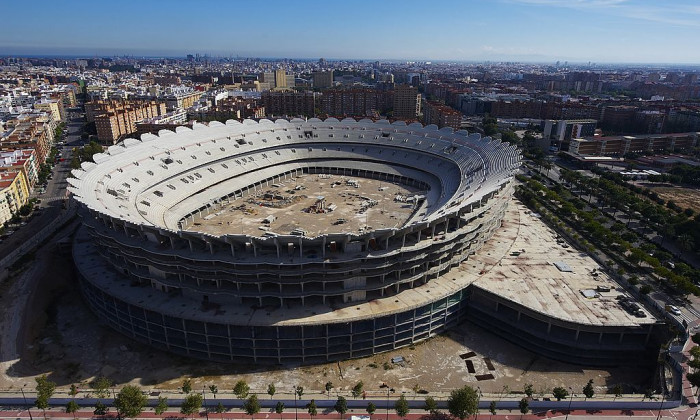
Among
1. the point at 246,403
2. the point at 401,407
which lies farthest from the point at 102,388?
the point at 401,407

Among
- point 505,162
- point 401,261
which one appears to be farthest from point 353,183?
point 401,261

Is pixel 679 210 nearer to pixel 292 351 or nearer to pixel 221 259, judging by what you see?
pixel 292 351

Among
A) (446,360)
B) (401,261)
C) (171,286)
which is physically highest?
(401,261)

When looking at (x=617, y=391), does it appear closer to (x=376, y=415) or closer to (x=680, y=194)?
(x=376, y=415)

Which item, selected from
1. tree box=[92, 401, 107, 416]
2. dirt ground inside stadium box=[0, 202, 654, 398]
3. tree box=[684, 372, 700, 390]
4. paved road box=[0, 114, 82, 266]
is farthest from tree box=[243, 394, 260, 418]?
paved road box=[0, 114, 82, 266]

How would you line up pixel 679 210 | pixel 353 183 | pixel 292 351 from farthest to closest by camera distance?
pixel 353 183
pixel 679 210
pixel 292 351

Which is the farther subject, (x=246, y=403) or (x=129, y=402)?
(x=246, y=403)

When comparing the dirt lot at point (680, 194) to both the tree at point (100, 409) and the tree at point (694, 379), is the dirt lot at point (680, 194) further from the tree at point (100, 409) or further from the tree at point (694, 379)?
the tree at point (100, 409)
